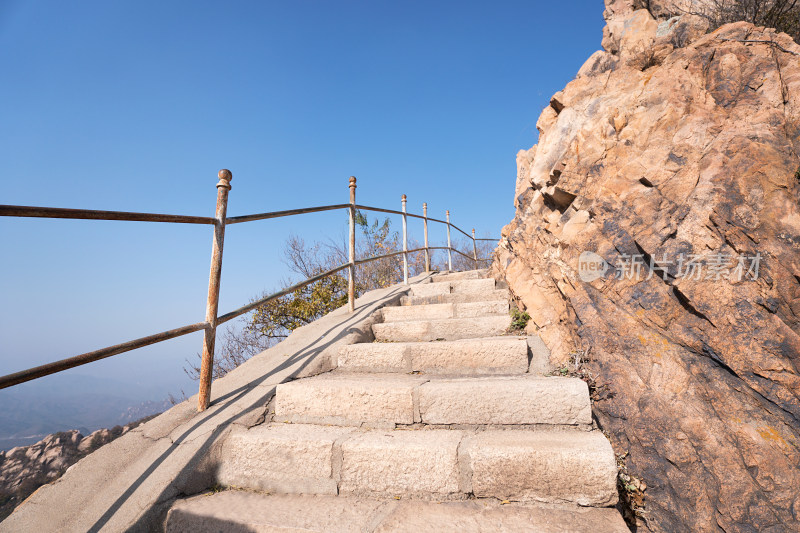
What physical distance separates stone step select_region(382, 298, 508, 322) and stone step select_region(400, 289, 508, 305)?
10.5 inches

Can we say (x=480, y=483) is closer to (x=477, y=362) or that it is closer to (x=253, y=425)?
(x=477, y=362)

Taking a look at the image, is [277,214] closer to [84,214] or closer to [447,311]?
[84,214]

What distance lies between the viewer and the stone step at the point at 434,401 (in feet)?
6.06

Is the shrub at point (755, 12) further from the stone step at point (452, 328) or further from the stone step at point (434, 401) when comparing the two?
the stone step at point (434, 401)

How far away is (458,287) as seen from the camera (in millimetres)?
4277

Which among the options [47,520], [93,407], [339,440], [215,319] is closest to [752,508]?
[339,440]

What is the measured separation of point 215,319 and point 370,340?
1409mm

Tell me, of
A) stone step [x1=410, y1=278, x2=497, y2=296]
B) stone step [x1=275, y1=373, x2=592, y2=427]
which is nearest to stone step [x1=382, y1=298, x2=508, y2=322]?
stone step [x1=410, y1=278, x2=497, y2=296]

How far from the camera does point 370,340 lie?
126 inches

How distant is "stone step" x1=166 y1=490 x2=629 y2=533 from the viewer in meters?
1.42

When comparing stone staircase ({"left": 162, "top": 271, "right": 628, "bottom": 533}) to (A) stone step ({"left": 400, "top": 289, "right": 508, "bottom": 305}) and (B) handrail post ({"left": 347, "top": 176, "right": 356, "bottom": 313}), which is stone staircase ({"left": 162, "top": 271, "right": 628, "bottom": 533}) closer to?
(B) handrail post ({"left": 347, "top": 176, "right": 356, "bottom": 313})

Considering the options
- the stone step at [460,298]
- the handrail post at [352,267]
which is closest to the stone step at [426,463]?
the handrail post at [352,267]

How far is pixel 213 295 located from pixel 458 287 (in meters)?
2.79

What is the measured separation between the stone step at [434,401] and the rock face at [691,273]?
433mm
